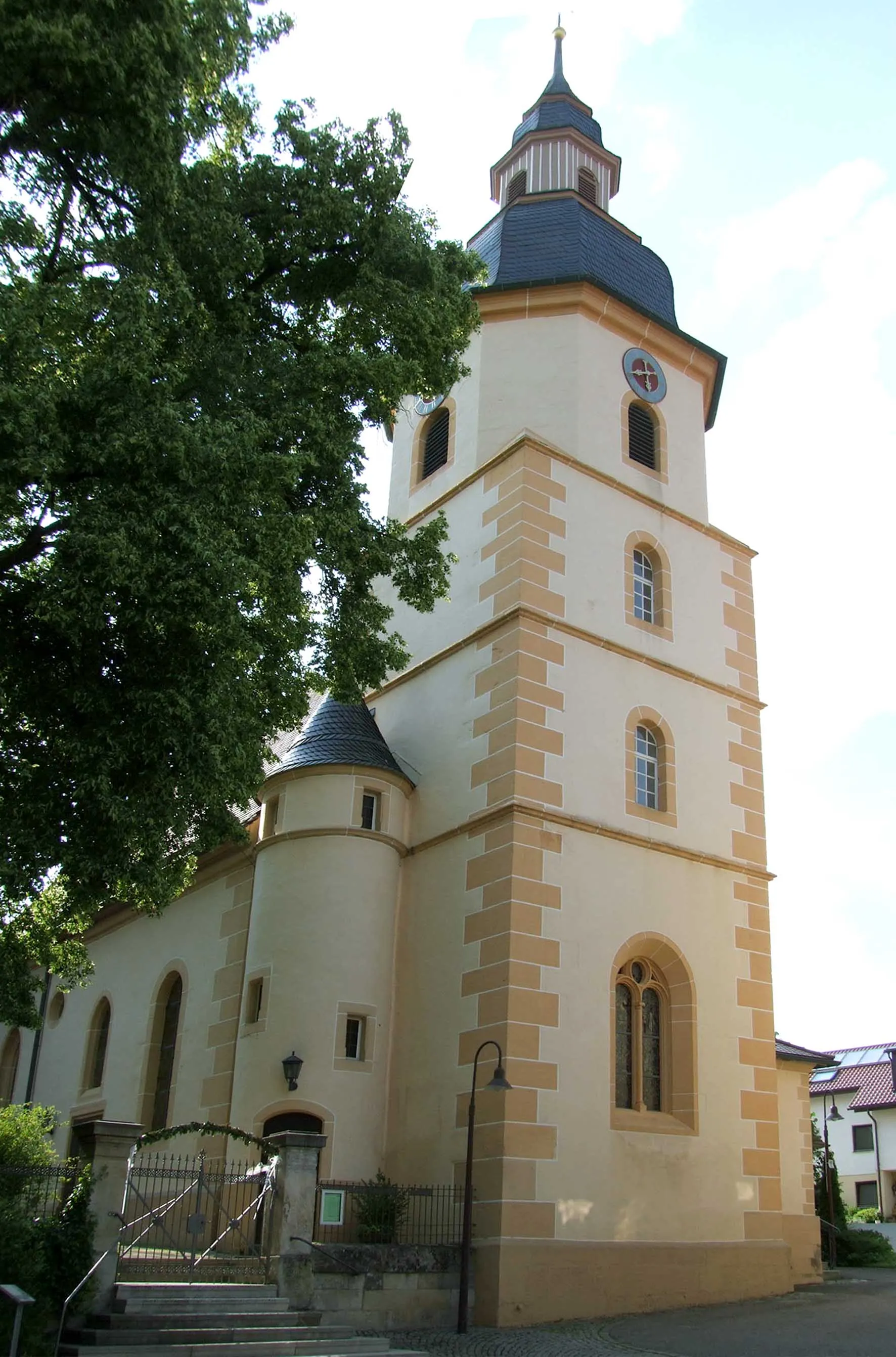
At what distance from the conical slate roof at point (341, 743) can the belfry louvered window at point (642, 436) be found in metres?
6.67

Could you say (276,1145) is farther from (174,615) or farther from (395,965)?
(174,615)

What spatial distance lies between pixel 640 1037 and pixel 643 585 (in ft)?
24.4

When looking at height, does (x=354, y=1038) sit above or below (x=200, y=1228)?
above

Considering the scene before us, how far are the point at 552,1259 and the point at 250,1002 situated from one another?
5.87 meters

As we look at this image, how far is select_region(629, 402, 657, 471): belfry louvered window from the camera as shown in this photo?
2209cm

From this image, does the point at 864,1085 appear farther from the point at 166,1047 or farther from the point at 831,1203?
the point at 166,1047

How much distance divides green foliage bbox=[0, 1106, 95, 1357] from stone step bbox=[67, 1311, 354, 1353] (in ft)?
1.48

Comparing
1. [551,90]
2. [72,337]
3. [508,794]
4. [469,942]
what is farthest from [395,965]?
[551,90]

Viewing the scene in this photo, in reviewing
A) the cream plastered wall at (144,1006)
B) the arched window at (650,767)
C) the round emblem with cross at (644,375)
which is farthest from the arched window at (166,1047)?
the round emblem with cross at (644,375)

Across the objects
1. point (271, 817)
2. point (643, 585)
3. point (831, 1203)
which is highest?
point (643, 585)

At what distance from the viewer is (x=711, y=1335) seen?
14.0 m

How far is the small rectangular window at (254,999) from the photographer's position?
18438 millimetres

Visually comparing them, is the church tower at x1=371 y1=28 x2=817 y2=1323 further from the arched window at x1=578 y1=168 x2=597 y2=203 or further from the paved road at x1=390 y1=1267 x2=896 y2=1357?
the arched window at x1=578 y1=168 x2=597 y2=203

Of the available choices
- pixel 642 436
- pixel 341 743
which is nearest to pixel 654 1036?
pixel 341 743
